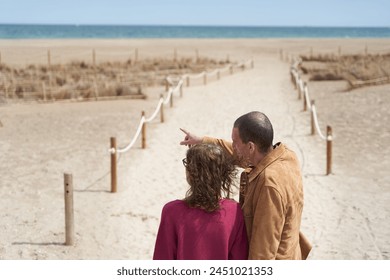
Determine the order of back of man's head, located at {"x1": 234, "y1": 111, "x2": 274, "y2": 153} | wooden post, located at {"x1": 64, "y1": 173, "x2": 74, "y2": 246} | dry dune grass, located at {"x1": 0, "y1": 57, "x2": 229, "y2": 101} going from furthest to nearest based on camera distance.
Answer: dry dune grass, located at {"x1": 0, "y1": 57, "x2": 229, "y2": 101} → wooden post, located at {"x1": 64, "y1": 173, "x2": 74, "y2": 246} → back of man's head, located at {"x1": 234, "y1": 111, "x2": 274, "y2": 153}

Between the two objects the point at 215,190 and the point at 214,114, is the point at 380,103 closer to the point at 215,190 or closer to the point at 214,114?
the point at 214,114

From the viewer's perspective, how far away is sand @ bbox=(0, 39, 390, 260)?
5281mm

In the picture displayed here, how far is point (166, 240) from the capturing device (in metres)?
2.11

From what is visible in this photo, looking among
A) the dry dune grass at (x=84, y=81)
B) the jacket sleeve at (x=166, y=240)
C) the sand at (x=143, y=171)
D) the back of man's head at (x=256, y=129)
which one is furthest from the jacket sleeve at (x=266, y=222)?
the dry dune grass at (x=84, y=81)

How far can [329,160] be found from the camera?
746 cm

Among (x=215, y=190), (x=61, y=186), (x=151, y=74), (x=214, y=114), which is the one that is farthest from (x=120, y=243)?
(x=151, y=74)

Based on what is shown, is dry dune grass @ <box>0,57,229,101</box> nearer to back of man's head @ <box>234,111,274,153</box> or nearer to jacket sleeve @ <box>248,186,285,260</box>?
back of man's head @ <box>234,111,274,153</box>

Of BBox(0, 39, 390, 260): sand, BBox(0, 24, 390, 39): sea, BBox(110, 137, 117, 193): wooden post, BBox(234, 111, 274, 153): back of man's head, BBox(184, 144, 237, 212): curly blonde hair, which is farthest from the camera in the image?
BBox(0, 24, 390, 39): sea

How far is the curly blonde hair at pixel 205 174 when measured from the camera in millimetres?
2008

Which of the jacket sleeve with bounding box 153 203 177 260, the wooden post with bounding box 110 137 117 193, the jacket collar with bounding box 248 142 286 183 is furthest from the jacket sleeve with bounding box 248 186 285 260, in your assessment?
the wooden post with bounding box 110 137 117 193

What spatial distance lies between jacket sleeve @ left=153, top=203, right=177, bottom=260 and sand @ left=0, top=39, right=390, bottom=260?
9.33 feet

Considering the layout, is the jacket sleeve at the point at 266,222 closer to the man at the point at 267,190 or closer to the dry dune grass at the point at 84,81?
the man at the point at 267,190

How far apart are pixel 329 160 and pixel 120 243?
358 centimetres

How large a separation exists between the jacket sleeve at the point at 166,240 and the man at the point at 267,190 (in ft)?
1.01
